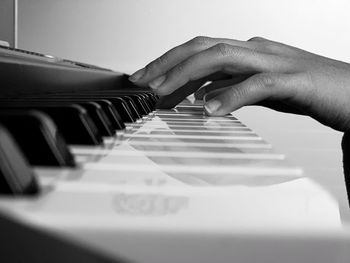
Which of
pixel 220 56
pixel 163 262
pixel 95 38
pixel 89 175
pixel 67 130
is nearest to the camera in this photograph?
pixel 163 262

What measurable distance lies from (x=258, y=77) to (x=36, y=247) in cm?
53

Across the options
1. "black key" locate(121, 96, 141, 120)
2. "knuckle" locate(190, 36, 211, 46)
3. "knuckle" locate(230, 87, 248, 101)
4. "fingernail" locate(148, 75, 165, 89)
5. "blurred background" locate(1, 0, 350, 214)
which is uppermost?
"knuckle" locate(190, 36, 211, 46)

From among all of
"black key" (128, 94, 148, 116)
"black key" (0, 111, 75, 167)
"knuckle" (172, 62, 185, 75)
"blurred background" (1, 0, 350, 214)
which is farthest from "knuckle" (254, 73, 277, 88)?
"blurred background" (1, 0, 350, 214)

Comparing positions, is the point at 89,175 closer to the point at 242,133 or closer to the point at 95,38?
the point at 242,133

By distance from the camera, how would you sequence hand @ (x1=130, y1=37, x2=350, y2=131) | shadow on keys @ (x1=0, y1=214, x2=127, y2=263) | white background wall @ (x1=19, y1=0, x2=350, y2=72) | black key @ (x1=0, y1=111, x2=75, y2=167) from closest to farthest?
shadow on keys @ (x1=0, y1=214, x2=127, y2=263), black key @ (x1=0, y1=111, x2=75, y2=167), hand @ (x1=130, y1=37, x2=350, y2=131), white background wall @ (x1=19, y1=0, x2=350, y2=72)

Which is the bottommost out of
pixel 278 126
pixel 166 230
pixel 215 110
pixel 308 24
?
pixel 278 126

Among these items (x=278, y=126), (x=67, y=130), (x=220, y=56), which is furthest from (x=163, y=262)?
(x=278, y=126)

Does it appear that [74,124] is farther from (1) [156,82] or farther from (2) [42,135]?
(1) [156,82]

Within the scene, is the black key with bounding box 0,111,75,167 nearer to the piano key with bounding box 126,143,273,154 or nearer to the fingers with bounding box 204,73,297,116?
the piano key with bounding box 126,143,273,154

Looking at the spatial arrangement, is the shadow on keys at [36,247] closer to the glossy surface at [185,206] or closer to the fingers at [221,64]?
the glossy surface at [185,206]

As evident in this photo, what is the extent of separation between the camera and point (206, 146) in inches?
20.5

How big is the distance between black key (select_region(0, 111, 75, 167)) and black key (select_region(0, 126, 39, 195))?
0.06 m

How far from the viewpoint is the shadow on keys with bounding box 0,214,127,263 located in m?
0.21

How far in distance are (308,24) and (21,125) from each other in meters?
4.94
